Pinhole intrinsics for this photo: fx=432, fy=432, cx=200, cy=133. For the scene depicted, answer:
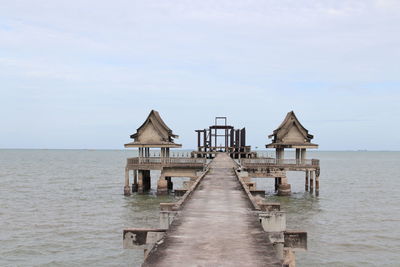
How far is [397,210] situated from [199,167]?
1431cm

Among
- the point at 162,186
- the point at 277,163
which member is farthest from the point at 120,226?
the point at 277,163

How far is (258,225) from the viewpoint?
941 centimetres

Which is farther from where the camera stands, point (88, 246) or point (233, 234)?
point (88, 246)

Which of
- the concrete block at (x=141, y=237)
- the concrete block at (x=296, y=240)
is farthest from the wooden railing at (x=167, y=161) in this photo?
the concrete block at (x=141, y=237)

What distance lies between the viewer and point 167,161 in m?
34.0

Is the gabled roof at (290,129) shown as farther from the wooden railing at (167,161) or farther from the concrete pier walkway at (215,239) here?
the concrete pier walkway at (215,239)

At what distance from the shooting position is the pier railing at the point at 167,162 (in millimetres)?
33556

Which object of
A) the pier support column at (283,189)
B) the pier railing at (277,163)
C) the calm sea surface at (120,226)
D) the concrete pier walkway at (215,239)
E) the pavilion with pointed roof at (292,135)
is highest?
the pavilion with pointed roof at (292,135)

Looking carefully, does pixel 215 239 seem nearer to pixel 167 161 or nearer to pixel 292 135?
pixel 167 161

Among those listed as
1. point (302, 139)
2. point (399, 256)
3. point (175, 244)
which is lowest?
point (399, 256)

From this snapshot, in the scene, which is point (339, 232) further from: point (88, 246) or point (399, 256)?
point (88, 246)

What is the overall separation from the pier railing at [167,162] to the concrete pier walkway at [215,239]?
20.6 m

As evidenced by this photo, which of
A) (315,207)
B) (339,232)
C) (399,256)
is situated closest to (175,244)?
(399,256)

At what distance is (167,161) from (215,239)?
25.8 metres
